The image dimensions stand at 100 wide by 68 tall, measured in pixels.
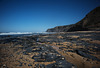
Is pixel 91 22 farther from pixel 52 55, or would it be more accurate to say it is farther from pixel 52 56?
pixel 52 56

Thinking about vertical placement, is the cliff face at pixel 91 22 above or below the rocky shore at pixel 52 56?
above

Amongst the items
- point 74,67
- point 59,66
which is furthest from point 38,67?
point 74,67

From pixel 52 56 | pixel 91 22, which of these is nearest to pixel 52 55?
pixel 52 56

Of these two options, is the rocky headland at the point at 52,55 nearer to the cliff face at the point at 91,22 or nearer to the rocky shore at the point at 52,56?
the rocky shore at the point at 52,56

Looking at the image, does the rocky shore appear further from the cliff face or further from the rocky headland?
the cliff face

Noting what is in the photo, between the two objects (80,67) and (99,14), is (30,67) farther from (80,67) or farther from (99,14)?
(99,14)

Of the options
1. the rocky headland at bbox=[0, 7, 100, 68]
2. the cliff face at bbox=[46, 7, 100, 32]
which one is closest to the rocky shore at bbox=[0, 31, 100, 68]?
the rocky headland at bbox=[0, 7, 100, 68]

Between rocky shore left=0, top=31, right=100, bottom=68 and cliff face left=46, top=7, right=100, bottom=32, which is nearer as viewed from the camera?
rocky shore left=0, top=31, right=100, bottom=68

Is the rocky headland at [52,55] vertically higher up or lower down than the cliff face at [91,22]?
lower down

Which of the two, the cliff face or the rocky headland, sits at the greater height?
the cliff face

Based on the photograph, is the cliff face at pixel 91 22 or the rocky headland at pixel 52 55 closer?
the rocky headland at pixel 52 55

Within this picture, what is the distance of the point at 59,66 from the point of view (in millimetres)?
2508

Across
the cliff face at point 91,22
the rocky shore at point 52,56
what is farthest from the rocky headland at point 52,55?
the cliff face at point 91,22

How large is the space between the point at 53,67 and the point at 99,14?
6393 cm
